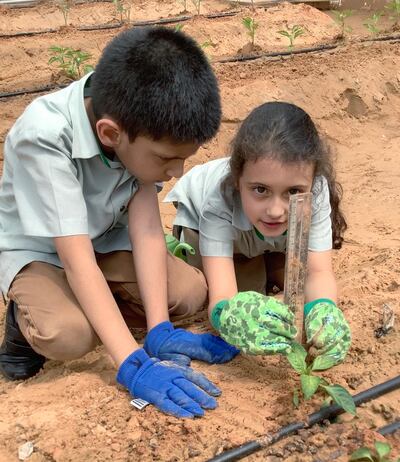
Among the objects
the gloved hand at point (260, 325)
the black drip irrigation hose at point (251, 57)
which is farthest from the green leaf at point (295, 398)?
the black drip irrigation hose at point (251, 57)

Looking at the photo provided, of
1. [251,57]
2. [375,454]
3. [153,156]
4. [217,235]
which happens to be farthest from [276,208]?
[251,57]

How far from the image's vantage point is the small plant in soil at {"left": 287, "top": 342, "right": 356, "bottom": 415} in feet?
5.48

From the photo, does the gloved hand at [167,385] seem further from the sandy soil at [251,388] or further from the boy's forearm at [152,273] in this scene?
the boy's forearm at [152,273]

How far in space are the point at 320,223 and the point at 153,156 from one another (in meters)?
0.74

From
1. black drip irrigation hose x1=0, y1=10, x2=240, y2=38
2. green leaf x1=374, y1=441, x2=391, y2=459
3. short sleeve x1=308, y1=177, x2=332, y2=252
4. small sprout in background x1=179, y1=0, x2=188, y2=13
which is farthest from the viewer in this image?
small sprout in background x1=179, y1=0, x2=188, y2=13

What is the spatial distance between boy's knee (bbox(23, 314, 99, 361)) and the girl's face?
0.68 meters

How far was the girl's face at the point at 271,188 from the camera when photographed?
2.01m

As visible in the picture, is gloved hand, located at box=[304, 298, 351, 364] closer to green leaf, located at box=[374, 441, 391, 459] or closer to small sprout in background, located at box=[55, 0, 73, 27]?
green leaf, located at box=[374, 441, 391, 459]

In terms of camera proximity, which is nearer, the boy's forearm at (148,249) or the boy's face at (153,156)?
the boy's face at (153,156)

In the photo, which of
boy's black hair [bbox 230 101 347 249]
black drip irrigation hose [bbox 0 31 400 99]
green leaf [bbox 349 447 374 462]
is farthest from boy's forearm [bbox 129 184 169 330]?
black drip irrigation hose [bbox 0 31 400 99]

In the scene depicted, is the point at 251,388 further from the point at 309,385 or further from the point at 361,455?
the point at 361,455

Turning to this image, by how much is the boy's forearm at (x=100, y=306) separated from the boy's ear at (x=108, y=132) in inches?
15.2

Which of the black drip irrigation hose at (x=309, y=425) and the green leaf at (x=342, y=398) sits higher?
the green leaf at (x=342, y=398)

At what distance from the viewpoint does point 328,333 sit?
6.06ft
